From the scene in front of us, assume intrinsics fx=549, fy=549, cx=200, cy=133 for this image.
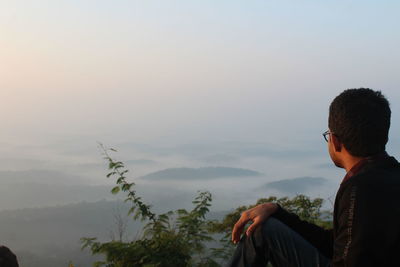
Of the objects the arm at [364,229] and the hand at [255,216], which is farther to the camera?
the hand at [255,216]

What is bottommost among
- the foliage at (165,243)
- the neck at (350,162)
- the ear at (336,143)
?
the foliage at (165,243)

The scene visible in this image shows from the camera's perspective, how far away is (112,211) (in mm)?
7277

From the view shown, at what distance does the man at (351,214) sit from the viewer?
→ 2674 millimetres

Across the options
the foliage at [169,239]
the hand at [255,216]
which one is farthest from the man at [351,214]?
the foliage at [169,239]

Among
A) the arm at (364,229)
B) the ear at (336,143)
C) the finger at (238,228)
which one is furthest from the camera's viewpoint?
the finger at (238,228)

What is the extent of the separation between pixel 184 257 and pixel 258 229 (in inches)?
85.4

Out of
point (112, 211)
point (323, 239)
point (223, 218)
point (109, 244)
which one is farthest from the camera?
point (112, 211)

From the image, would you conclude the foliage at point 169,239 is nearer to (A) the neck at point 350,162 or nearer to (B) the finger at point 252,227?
(B) the finger at point 252,227

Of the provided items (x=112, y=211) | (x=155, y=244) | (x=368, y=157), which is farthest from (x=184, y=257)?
→ (x=368, y=157)

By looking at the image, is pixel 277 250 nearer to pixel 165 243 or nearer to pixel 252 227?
pixel 252 227

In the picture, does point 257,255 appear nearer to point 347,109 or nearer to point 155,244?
point 347,109

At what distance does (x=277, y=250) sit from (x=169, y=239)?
2250mm

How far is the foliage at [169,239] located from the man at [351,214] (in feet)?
5.19

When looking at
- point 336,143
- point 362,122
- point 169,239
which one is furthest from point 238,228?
point 169,239
